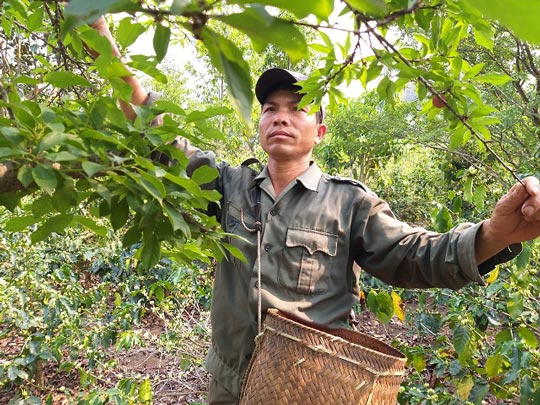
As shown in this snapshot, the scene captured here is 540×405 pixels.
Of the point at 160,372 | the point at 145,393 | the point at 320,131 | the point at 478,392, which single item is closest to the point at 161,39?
the point at 320,131

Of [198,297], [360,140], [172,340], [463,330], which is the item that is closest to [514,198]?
[463,330]

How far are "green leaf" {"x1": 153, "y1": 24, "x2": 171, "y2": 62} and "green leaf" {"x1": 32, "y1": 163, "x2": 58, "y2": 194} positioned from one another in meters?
0.26

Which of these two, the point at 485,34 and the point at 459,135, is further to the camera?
the point at 459,135

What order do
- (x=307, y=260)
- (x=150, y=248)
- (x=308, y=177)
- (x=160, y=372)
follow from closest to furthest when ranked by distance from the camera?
(x=150, y=248)
(x=307, y=260)
(x=308, y=177)
(x=160, y=372)

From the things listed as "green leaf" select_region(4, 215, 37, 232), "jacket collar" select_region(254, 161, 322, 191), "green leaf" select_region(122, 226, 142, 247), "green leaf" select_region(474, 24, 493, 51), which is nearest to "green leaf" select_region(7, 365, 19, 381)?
"jacket collar" select_region(254, 161, 322, 191)

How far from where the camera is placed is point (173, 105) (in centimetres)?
83

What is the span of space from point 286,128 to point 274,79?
21 centimetres

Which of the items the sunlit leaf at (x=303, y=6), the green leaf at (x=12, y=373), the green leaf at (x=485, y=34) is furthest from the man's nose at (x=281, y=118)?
the green leaf at (x=12, y=373)

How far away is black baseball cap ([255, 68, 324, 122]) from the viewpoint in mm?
1708

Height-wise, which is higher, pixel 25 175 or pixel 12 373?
pixel 25 175

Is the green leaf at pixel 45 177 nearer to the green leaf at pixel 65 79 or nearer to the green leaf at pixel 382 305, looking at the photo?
the green leaf at pixel 65 79

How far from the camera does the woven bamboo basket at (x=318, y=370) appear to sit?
3.67 ft

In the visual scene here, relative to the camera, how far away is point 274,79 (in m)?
1.75

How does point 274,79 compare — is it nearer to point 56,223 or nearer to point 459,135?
point 459,135
